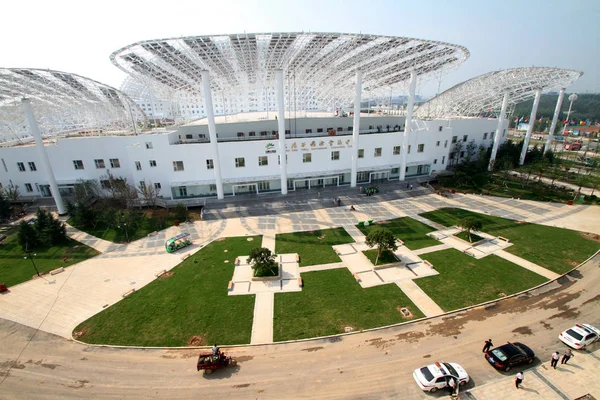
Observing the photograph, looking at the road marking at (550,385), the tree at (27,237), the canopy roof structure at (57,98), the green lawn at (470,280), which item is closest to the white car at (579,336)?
the road marking at (550,385)

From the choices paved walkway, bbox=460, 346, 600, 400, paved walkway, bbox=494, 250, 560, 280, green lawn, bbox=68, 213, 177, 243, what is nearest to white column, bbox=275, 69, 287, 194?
green lawn, bbox=68, 213, 177, 243

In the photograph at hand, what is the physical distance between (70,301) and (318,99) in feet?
262

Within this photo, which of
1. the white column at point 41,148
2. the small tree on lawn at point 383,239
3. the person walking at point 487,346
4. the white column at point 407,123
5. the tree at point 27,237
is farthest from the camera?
the white column at point 407,123

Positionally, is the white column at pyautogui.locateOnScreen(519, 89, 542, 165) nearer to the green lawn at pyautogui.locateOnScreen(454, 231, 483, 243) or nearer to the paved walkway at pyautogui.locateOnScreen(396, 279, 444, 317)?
the green lawn at pyautogui.locateOnScreen(454, 231, 483, 243)

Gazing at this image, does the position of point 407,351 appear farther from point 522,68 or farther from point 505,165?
point 522,68

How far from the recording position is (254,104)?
381ft

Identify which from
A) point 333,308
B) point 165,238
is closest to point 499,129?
point 333,308

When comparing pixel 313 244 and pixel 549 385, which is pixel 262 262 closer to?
pixel 313 244

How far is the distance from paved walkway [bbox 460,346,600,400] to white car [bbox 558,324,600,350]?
884 mm

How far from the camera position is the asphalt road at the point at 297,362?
13.3 m

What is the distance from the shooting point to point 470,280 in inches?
819

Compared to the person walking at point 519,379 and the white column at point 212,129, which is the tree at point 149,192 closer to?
the white column at point 212,129

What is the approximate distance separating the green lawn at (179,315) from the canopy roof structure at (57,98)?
30.0m

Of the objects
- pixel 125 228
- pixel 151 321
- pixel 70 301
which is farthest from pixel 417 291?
pixel 125 228
